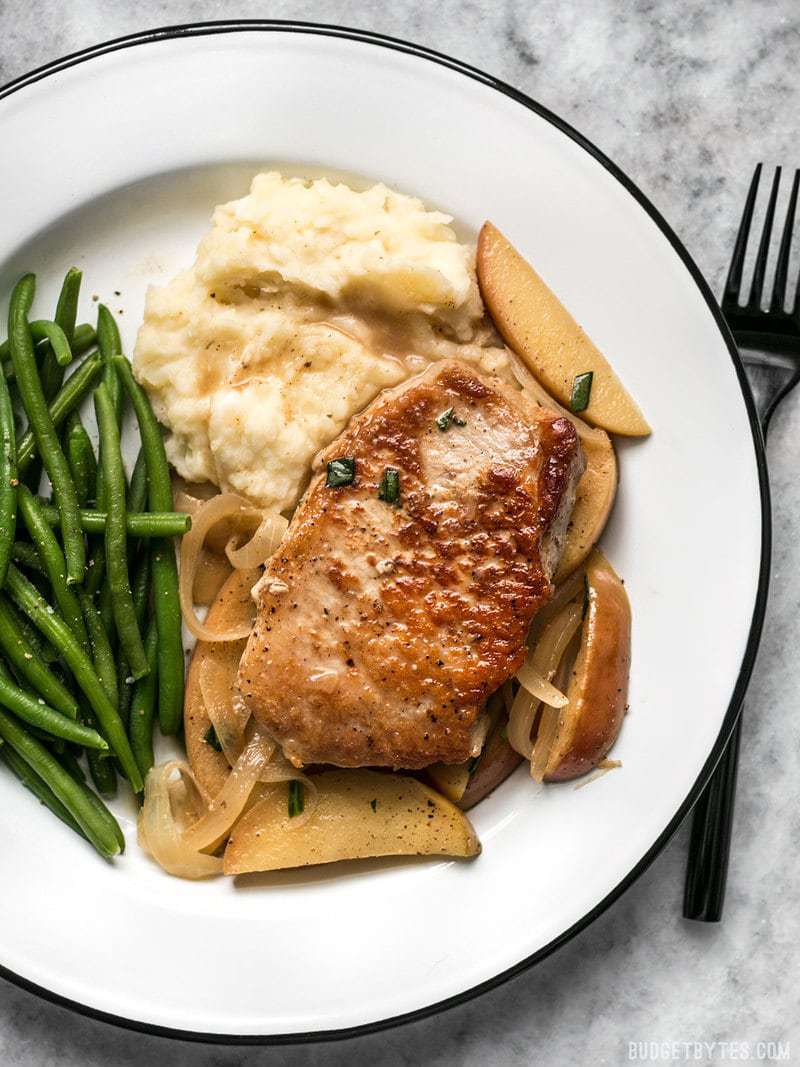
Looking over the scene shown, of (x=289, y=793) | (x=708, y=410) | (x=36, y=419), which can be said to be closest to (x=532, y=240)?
(x=708, y=410)

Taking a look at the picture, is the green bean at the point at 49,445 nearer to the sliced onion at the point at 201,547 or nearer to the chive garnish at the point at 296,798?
the sliced onion at the point at 201,547

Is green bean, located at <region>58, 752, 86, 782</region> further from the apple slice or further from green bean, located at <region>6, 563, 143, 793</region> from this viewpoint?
the apple slice

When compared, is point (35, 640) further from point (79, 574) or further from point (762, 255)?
point (762, 255)

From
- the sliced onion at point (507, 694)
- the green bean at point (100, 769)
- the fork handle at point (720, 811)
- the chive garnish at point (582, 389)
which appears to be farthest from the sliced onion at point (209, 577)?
the fork handle at point (720, 811)

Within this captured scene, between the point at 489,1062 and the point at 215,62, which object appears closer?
the point at 215,62

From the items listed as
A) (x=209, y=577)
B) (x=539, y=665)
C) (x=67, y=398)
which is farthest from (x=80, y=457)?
(x=539, y=665)

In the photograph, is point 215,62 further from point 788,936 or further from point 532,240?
point 788,936
